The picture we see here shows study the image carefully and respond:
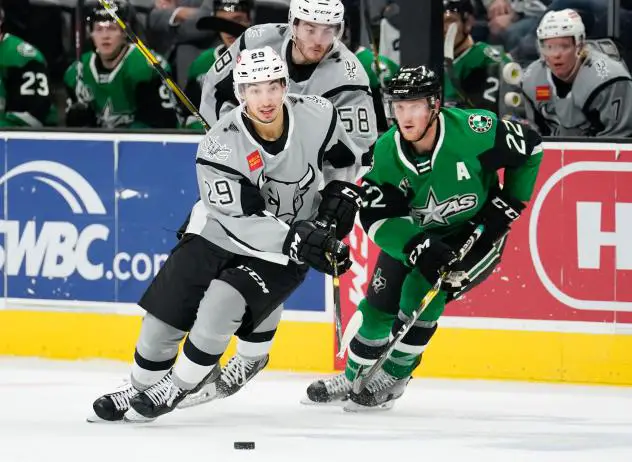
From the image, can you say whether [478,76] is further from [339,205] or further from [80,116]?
[80,116]

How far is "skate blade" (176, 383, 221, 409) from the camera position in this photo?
5035mm

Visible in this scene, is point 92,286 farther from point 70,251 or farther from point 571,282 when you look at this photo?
point 571,282

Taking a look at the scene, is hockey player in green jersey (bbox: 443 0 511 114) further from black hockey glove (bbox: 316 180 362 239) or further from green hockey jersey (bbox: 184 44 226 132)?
black hockey glove (bbox: 316 180 362 239)

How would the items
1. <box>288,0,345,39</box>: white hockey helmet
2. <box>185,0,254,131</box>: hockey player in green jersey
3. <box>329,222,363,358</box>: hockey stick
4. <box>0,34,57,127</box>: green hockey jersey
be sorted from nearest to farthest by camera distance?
<box>329,222,363,358</box>: hockey stick < <box>288,0,345,39</box>: white hockey helmet < <box>185,0,254,131</box>: hockey player in green jersey < <box>0,34,57,127</box>: green hockey jersey

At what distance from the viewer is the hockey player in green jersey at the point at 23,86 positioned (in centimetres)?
641

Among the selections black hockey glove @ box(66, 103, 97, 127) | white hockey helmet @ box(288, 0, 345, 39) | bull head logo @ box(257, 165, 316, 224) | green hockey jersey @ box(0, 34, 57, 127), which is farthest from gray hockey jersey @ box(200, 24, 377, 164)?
green hockey jersey @ box(0, 34, 57, 127)

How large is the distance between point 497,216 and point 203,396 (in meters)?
1.13

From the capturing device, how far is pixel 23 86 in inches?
254

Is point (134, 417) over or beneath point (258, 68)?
beneath

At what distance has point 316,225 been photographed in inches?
182

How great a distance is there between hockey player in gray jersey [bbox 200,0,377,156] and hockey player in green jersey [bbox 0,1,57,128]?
1.47m

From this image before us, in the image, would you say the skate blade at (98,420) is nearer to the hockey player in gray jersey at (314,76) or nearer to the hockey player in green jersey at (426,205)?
the hockey player in gray jersey at (314,76)

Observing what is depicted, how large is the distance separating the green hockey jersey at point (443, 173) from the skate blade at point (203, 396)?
0.73 metres

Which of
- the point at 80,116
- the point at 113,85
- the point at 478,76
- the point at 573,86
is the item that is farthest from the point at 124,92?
the point at 573,86
